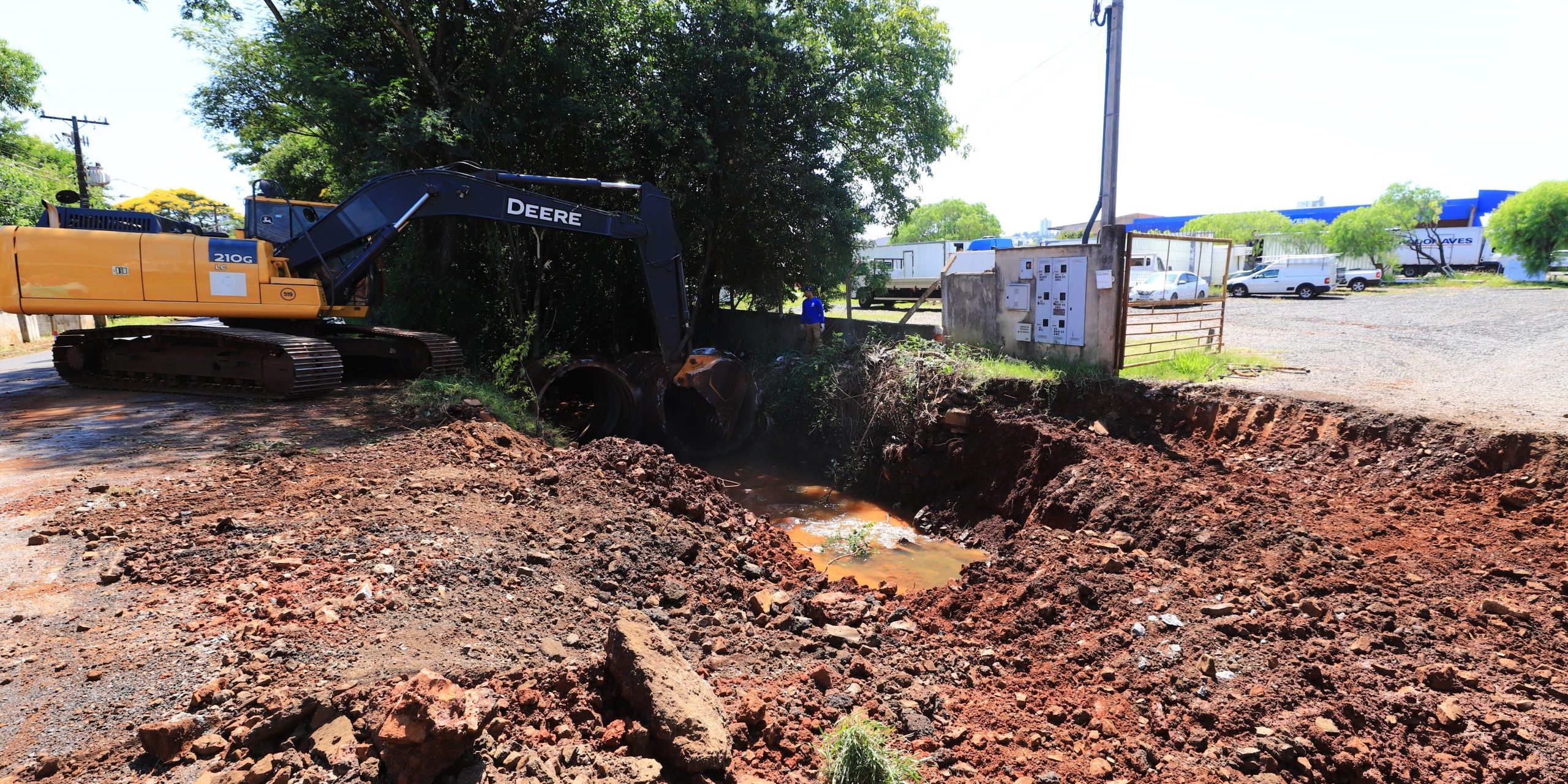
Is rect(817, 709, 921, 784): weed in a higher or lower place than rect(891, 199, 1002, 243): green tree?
lower

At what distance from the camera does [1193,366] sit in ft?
32.8

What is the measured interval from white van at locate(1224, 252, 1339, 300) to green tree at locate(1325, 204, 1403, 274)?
515 inches

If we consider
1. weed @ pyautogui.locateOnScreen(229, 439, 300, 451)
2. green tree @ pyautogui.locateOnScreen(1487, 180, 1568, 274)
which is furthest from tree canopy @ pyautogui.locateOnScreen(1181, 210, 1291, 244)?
weed @ pyautogui.locateOnScreen(229, 439, 300, 451)

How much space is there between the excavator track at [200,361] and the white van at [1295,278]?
3067 centimetres

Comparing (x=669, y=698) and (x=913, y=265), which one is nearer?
(x=669, y=698)

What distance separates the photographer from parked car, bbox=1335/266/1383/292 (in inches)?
1214

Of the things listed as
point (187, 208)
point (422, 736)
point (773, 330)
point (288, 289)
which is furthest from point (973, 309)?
point (187, 208)

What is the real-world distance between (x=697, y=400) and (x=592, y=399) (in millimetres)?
1743

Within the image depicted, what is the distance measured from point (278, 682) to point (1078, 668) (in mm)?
4400

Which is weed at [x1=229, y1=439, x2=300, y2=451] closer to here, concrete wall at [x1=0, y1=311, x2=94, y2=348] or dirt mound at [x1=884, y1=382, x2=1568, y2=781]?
dirt mound at [x1=884, y1=382, x2=1568, y2=781]

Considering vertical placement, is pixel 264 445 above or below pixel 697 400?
above

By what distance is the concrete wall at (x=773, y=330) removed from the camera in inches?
510

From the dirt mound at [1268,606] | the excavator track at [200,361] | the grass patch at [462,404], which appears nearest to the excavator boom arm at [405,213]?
the excavator track at [200,361]

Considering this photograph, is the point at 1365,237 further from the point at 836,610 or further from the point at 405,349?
the point at 405,349
